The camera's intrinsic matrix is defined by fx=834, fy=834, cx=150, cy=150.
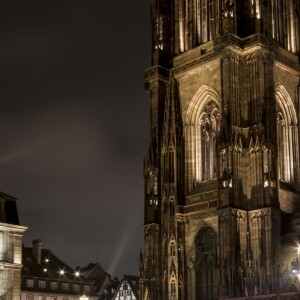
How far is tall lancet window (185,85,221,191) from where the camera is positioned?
79250 mm

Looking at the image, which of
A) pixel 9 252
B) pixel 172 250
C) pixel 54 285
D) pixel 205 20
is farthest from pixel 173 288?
pixel 54 285

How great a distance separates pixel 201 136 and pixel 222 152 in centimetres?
795

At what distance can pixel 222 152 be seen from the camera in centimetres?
7288

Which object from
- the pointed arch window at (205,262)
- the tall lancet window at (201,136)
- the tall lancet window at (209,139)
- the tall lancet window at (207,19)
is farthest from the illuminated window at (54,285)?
the tall lancet window at (207,19)

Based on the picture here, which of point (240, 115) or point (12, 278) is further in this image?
point (12, 278)

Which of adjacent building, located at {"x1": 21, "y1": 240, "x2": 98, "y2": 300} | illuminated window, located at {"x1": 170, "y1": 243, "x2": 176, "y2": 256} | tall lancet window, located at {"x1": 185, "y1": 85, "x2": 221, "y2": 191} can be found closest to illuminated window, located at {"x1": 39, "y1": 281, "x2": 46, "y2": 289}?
adjacent building, located at {"x1": 21, "y1": 240, "x2": 98, "y2": 300}

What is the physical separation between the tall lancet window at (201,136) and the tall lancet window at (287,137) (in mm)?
6062

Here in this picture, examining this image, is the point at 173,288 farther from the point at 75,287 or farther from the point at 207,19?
Answer: the point at 75,287

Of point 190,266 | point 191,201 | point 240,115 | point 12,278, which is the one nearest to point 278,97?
point 240,115

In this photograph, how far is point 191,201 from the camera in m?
78.1

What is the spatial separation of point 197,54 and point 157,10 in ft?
25.8

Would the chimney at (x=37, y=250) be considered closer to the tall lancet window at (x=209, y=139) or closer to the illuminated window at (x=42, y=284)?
the illuminated window at (x=42, y=284)

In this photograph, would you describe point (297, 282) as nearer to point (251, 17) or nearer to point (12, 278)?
point (251, 17)

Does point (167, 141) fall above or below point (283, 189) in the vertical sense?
above
